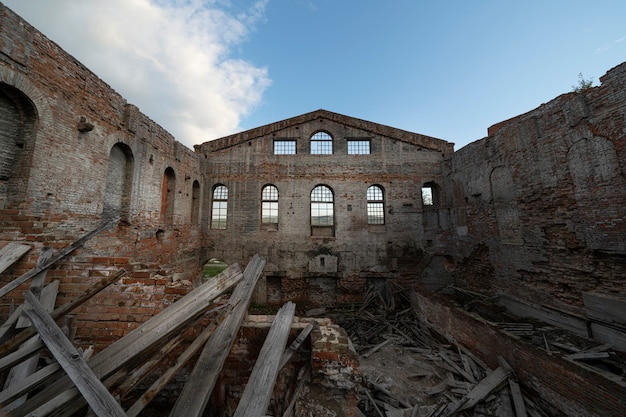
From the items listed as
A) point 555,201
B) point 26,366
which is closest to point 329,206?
point 555,201

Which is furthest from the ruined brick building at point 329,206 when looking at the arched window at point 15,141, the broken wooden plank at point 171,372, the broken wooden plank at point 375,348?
the broken wooden plank at point 375,348

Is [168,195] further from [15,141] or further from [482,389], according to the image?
[482,389]

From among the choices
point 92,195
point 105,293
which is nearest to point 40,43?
point 92,195

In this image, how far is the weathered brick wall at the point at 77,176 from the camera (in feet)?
10.8

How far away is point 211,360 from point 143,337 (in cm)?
74

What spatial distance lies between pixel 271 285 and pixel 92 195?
7.12 metres

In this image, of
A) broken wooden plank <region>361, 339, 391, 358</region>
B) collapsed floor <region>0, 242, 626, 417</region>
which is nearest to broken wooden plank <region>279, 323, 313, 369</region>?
collapsed floor <region>0, 242, 626, 417</region>

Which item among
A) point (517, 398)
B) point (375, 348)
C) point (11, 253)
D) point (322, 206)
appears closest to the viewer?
point (11, 253)

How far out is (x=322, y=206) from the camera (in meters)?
11.2

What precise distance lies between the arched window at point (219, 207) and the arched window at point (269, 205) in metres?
1.78

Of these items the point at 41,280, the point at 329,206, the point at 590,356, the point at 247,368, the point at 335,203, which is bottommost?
the point at 590,356

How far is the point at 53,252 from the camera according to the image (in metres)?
3.39

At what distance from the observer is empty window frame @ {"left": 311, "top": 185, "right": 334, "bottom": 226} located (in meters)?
11.1

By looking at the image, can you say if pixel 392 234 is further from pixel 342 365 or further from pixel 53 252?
pixel 53 252
